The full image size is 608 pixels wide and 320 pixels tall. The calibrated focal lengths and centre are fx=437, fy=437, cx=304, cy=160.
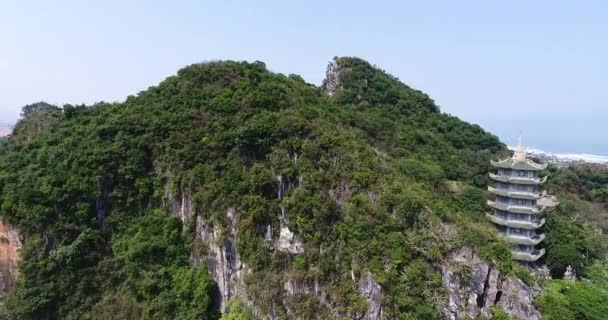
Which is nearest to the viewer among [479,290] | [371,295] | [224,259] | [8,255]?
[371,295]

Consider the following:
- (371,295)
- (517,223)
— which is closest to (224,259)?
(371,295)

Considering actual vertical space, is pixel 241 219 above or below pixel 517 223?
below

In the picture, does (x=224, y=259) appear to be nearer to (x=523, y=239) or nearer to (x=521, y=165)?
(x=523, y=239)

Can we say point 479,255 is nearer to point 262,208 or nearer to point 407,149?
point 262,208

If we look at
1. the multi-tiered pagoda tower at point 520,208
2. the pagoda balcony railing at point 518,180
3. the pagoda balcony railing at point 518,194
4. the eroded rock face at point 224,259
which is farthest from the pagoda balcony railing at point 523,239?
the eroded rock face at point 224,259

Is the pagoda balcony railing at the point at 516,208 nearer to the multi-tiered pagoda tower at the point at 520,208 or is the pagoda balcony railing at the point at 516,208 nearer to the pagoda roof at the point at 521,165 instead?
the multi-tiered pagoda tower at the point at 520,208

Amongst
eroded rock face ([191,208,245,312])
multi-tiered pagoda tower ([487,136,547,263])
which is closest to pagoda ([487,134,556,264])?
multi-tiered pagoda tower ([487,136,547,263])
